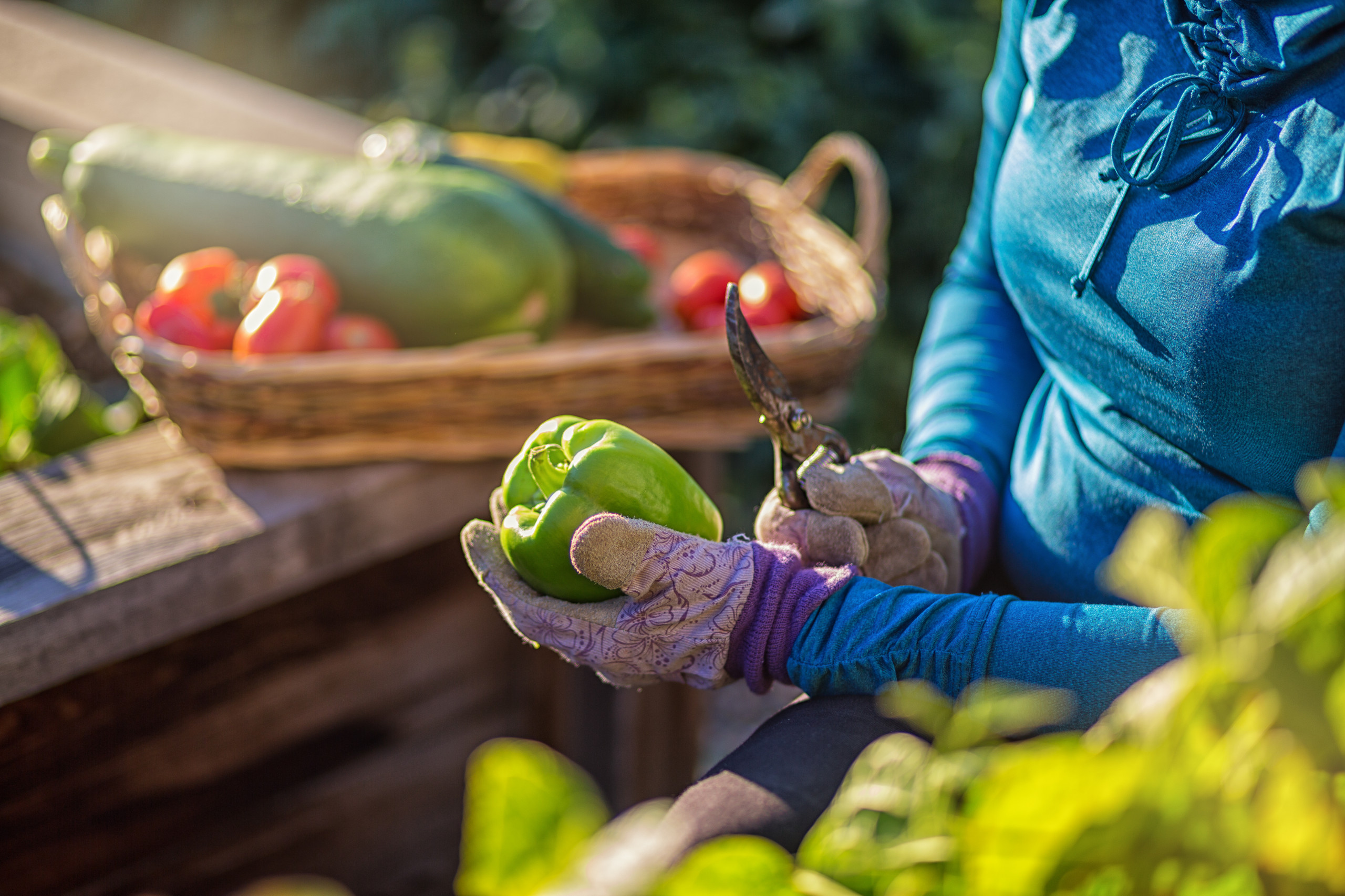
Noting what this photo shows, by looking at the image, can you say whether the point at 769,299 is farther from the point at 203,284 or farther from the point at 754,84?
the point at 754,84

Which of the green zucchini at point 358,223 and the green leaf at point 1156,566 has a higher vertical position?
the green leaf at point 1156,566

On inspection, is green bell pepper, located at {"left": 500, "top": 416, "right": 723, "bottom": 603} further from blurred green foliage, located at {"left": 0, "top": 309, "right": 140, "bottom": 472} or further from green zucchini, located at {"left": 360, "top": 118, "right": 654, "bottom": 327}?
blurred green foliage, located at {"left": 0, "top": 309, "right": 140, "bottom": 472}

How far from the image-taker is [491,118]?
3.01 metres

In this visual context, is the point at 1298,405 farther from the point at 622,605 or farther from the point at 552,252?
the point at 552,252

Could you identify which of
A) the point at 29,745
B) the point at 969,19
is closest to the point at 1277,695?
the point at 29,745

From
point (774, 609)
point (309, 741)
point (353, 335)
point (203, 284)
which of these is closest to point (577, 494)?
point (774, 609)

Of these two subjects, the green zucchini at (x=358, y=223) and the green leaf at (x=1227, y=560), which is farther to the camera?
the green zucchini at (x=358, y=223)

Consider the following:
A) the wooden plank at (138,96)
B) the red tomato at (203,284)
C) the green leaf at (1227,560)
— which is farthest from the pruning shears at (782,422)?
the wooden plank at (138,96)

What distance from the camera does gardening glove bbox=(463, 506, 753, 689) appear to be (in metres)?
0.80

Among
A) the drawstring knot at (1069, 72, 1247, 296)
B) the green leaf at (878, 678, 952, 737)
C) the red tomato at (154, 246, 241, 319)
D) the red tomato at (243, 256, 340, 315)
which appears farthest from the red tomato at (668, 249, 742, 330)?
the green leaf at (878, 678, 952, 737)

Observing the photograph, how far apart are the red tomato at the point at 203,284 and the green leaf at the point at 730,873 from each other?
135cm

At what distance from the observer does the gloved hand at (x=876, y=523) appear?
90 centimetres

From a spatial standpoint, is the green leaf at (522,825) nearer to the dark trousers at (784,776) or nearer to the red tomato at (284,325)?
the dark trousers at (784,776)

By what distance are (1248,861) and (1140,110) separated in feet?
2.34
